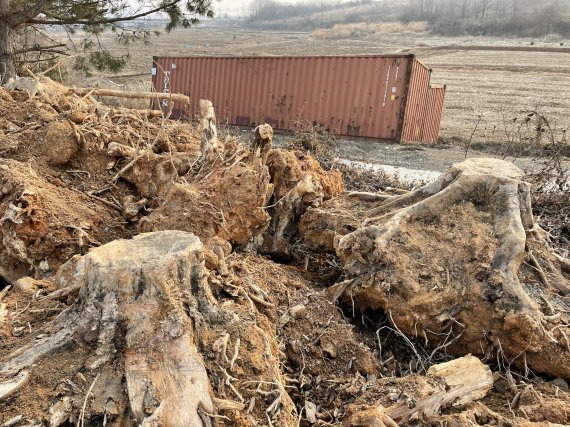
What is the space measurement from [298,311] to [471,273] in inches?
44.8

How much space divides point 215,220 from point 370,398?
1.55m

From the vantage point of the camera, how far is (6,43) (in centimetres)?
962

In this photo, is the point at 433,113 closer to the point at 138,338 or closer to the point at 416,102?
the point at 416,102

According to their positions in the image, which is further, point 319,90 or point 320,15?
point 320,15

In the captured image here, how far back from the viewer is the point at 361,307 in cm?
354

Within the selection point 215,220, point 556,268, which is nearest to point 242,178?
point 215,220

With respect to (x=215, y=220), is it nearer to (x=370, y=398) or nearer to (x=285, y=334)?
(x=285, y=334)

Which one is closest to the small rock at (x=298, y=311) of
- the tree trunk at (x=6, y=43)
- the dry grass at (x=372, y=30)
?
the tree trunk at (x=6, y=43)

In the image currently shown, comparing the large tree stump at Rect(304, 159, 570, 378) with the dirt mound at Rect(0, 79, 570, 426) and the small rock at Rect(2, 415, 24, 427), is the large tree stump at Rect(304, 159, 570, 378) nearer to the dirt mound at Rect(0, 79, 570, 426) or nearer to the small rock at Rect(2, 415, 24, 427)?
the dirt mound at Rect(0, 79, 570, 426)

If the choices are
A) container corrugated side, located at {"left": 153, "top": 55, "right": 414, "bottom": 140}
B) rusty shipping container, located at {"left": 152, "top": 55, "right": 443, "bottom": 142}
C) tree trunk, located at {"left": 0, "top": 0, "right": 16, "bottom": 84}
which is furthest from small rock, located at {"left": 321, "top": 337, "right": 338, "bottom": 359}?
rusty shipping container, located at {"left": 152, "top": 55, "right": 443, "bottom": 142}

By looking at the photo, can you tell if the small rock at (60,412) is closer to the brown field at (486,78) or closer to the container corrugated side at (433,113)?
the brown field at (486,78)


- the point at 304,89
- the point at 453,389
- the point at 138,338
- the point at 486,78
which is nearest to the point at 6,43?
the point at 304,89

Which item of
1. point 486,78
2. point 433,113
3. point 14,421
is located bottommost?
point 433,113

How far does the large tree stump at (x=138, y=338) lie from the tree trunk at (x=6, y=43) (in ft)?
28.6
